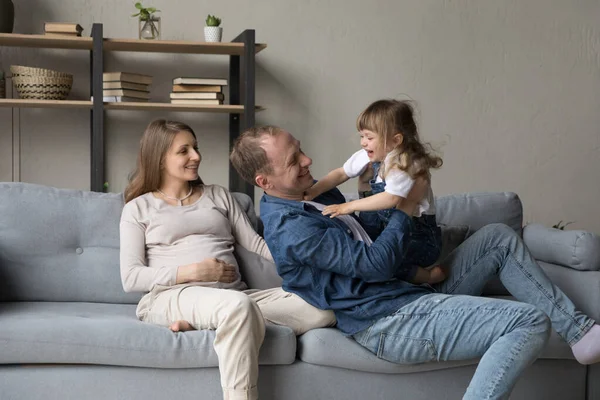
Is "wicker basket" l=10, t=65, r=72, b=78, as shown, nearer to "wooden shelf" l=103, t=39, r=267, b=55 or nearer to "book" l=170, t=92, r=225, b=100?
"wooden shelf" l=103, t=39, r=267, b=55

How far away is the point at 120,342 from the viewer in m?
2.32

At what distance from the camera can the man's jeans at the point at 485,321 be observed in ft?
6.91

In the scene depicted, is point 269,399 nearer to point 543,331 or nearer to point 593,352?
point 543,331

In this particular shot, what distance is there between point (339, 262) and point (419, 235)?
43 cm

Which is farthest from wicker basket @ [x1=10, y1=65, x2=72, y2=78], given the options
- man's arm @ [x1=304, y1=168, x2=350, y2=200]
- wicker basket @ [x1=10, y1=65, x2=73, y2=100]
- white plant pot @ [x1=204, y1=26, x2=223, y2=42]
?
man's arm @ [x1=304, y1=168, x2=350, y2=200]

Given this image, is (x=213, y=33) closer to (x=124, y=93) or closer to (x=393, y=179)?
(x=124, y=93)

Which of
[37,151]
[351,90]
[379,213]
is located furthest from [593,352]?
[37,151]

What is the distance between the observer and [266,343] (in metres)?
2.33

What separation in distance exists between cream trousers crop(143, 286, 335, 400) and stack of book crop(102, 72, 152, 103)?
5.87 feet

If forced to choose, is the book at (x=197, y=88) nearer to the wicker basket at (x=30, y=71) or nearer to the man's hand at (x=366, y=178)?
the wicker basket at (x=30, y=71)

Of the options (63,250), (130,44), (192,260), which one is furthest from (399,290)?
(130,44)

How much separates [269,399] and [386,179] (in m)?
0.73

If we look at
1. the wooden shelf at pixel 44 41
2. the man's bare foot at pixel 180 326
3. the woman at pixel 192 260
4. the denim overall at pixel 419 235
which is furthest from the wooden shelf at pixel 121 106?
the man's bare foot at pixel 180 326

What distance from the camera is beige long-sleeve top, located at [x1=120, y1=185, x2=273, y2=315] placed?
2588 mm
